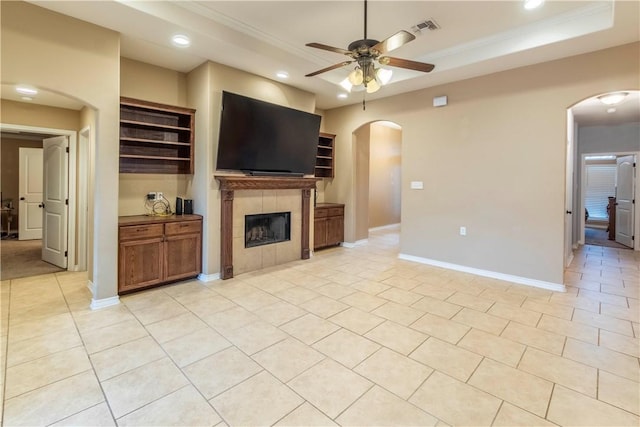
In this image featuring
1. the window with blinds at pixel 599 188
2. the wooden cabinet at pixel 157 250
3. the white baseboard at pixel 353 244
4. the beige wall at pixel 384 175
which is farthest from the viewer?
the window with blinds at pixel 599 188

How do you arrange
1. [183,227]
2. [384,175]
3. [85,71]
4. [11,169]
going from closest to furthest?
[85,71], [183,227], [11,169], [384,175]

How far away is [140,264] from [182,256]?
50 cm

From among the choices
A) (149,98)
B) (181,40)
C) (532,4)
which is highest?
(532,4)

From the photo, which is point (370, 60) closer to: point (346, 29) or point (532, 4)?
point (346, 29)

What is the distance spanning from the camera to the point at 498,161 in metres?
4.34

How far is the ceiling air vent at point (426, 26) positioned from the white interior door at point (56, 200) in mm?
5137

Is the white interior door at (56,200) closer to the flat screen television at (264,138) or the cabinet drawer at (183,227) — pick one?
the cabinet drawer at (183,227)

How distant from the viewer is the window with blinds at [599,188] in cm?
1102

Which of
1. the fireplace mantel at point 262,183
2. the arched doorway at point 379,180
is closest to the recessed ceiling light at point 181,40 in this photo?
the fireplace mantel at point 262,183

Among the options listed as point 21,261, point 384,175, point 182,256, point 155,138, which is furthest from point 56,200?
point 384,175

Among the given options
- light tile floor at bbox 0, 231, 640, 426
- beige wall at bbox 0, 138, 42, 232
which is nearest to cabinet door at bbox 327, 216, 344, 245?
light tile floor at bbox 0, 231, 640, 426

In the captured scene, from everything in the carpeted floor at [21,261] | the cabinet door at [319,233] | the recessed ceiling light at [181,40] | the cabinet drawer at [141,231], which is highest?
the recessed ceiling light at [181,40]

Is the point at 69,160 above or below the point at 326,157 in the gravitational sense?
below

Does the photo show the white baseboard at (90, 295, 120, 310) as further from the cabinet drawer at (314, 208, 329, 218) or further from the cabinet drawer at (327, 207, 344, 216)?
the cabinet drawer at (327, 207, 344, 216)
